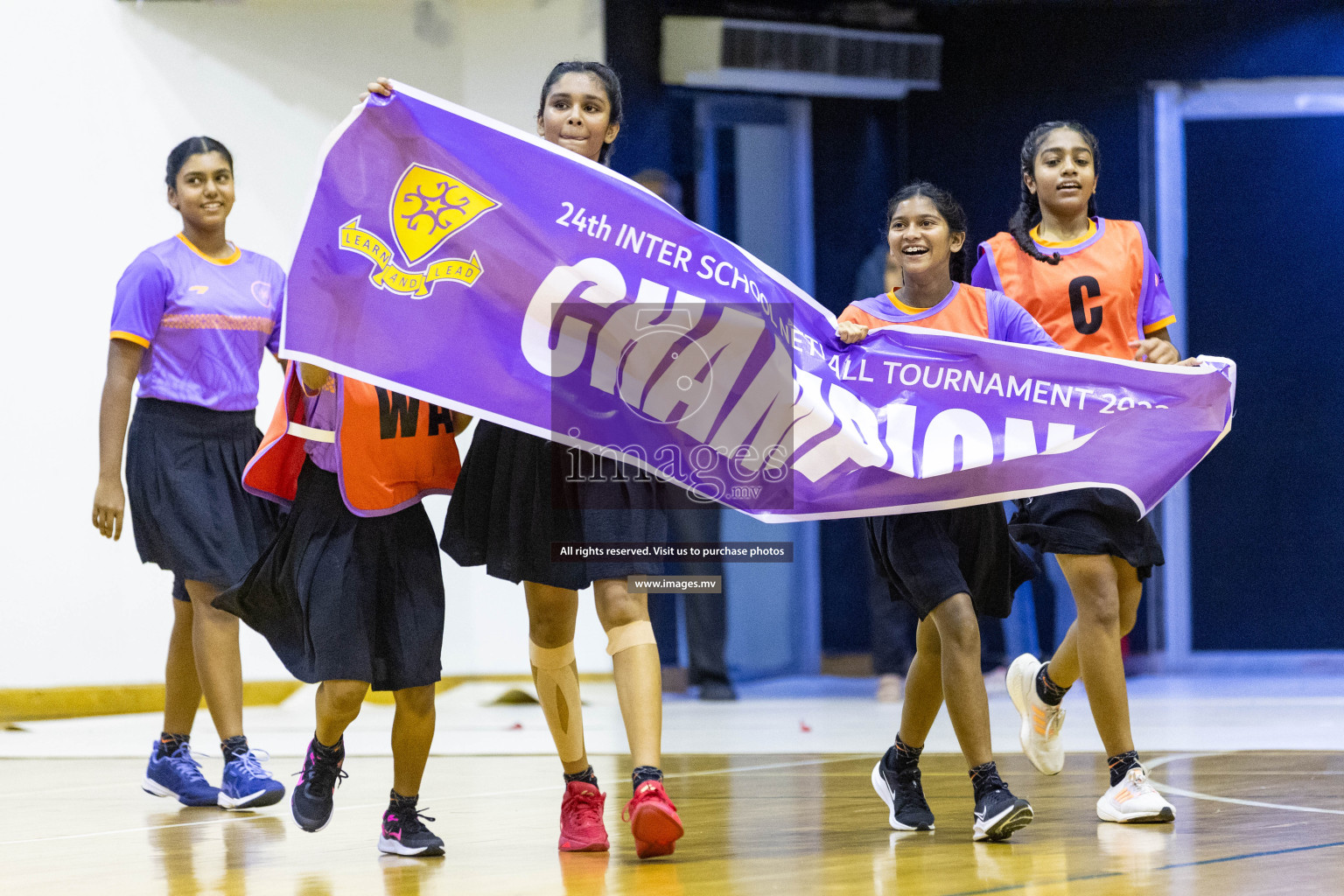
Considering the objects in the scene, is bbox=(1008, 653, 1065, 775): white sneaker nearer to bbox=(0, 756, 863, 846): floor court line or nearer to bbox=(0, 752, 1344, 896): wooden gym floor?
bbox=(0, 752, 1344, 896): wooden gym floor

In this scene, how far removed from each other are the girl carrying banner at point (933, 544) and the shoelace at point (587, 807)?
65 centimetres

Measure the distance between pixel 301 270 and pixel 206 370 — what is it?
1247mm

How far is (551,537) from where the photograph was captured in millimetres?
2797

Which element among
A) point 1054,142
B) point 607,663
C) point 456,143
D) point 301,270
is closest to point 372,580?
point 301,270

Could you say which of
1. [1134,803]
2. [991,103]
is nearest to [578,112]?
[1134,803]

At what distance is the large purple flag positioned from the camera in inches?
111

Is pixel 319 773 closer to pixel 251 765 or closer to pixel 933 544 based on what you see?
pixel 251 765

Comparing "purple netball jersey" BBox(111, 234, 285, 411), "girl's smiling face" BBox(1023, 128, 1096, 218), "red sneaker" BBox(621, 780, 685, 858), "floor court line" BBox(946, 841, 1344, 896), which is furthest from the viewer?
Answer: "purple netball jersey" BBox(111, 234, 285, 411)

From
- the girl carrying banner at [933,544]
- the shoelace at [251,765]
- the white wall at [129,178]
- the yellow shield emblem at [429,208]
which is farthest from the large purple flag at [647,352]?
the white wall at [129,178]

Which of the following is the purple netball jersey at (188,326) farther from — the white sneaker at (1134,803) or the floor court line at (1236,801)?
the floor court line at (1236,801)

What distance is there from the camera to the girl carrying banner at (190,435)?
374cm

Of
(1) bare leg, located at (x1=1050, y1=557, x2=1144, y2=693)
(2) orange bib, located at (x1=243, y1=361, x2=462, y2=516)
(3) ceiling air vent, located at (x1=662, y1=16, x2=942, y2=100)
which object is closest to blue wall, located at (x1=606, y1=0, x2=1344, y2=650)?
(3) ceiling air vent, located at (x1=662, y1=16, x2=942, y2=100)

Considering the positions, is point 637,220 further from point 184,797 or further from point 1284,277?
point 1284,277

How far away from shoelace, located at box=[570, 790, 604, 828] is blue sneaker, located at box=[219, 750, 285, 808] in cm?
104
